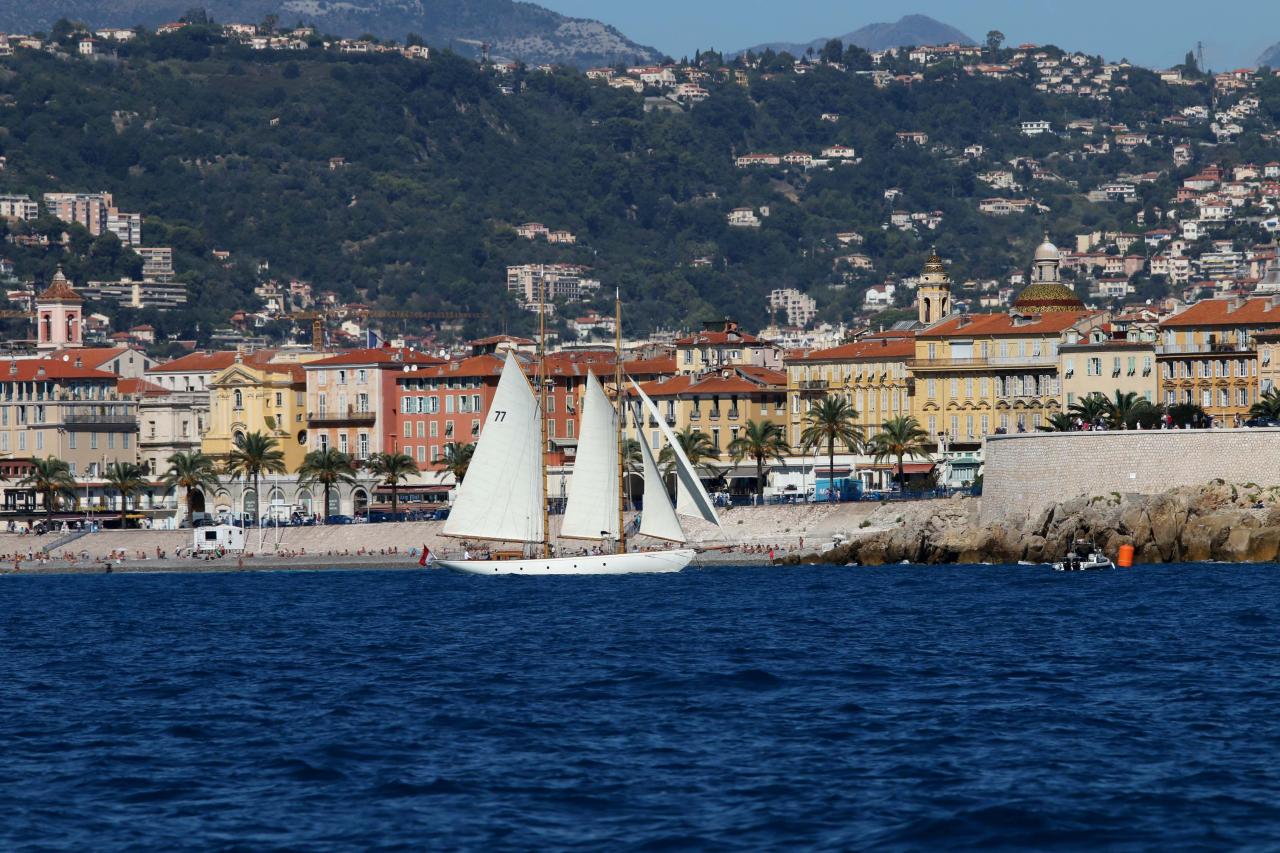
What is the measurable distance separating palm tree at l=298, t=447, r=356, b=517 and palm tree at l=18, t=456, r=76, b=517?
12.3 m

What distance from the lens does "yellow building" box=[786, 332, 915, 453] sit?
13000 cm

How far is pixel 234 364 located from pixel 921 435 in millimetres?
43953

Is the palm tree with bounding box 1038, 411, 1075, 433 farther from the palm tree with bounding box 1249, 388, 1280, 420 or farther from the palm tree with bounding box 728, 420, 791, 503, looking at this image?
the palm tree with bounding box 728, 420, 791, 503

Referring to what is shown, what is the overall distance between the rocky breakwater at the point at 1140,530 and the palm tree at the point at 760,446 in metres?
25.3

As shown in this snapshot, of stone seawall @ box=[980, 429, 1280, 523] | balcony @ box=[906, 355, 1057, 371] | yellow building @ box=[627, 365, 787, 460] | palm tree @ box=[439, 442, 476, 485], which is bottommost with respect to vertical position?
stone seawall @ box=[980, 429, 1280, 523]

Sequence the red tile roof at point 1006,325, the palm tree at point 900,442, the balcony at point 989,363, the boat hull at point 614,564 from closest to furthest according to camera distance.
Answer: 1. the boat hull at point 614,564
2. the palm tree at point 900,442
3. the balcony at point 989,363
4. the red tile roof at point 1006,325

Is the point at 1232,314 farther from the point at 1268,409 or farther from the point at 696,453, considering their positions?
the point at 696,453

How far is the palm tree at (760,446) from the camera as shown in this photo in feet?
401

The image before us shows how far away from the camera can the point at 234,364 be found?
148m

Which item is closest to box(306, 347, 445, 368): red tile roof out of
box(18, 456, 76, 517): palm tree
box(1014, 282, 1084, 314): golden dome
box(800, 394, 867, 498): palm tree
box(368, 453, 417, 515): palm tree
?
box(368, 453, 417, 515): palm tree

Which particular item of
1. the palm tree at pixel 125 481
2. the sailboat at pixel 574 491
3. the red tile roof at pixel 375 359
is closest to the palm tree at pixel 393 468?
the red tile roof at pixel 375 359

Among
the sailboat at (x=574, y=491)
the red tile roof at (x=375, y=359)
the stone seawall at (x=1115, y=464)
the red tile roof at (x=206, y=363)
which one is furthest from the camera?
the red tile roof at (x=206, y=363)

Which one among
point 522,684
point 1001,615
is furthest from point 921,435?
point 522,684

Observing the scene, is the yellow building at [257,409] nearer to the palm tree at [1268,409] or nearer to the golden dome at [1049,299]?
the golden dome at [1049,299]
